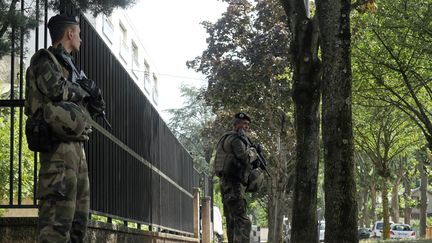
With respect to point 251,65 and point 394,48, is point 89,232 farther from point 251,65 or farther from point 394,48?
point 251,65

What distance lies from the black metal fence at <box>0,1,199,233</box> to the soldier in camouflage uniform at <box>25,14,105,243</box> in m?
1.56

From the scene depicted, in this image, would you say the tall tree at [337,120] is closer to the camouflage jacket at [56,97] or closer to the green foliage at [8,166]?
the green foliage at [8,166]

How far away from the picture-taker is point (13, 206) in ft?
20.4

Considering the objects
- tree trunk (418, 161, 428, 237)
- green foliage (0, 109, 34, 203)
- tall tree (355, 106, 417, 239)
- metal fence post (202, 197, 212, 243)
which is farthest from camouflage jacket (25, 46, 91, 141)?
tree trunk (418, 161, 428, 237)

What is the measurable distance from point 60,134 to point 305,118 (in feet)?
21.8

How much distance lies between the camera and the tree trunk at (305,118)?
10305mm

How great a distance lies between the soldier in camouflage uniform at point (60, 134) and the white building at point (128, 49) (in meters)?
26.5

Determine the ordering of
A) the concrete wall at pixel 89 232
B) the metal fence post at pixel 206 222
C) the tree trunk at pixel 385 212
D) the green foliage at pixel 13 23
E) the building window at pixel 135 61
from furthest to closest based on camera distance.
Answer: the building window at pixel 135 61 → the tree trunk at pixel 385 212 → the metal fence post at pixel 206 222 → the concrete wall at pixel 89 232 → the green foliage at pixel 13 23

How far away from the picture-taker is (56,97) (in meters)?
4.44

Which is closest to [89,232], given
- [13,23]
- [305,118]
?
[13,23]

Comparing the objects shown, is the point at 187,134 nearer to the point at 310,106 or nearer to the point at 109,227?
the point at 310,106

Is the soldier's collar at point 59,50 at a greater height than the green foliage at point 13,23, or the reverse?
the green foliage at point 13,23

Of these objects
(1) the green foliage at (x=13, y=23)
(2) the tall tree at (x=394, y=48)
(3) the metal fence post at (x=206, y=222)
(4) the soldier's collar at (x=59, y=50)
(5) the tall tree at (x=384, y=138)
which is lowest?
(3) the metal fence post at (x=206, y=222)

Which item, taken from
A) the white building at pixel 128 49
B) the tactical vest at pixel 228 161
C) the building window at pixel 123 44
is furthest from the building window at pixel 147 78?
the tactical vest at pixel 228 161
